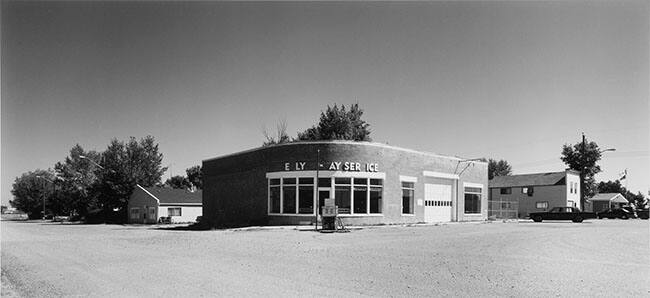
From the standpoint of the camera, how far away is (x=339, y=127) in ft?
240

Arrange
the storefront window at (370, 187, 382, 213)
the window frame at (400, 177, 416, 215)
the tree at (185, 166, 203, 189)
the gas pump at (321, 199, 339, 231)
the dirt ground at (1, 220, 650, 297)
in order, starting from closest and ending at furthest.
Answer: the dirt ground at (1, 220, 650, 297)
the gas pump at (321, 199, 339, 231)
the storefront window at (370, 187, 382, 213)
the window frame at (400, 177, 416, 215)
the tree at (185, 166, 203, 189)

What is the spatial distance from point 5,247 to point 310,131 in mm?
54545

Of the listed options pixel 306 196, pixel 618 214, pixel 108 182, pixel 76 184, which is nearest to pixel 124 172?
pixel 108 182

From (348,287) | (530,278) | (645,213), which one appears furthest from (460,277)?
(645,213)

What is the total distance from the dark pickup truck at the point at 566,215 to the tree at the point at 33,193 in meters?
76.5

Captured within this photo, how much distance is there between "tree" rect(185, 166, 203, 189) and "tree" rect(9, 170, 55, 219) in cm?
2368

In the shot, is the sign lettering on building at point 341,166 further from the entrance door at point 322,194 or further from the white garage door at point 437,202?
the white garage door at point 437,202

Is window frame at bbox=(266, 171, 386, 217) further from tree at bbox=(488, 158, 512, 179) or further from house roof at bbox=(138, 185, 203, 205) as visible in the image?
tree at bbox=(488, 158, 512, 179)

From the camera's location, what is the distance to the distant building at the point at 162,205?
57.2m

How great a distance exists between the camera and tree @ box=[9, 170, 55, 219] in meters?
94.9

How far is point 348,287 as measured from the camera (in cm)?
1068

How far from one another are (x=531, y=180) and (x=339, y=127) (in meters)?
26.3

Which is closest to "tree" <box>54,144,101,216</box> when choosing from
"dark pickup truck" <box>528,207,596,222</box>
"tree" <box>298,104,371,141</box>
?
"tree" <box>298,104,371,141</box>

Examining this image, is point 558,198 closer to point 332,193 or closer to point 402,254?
point 332,193
